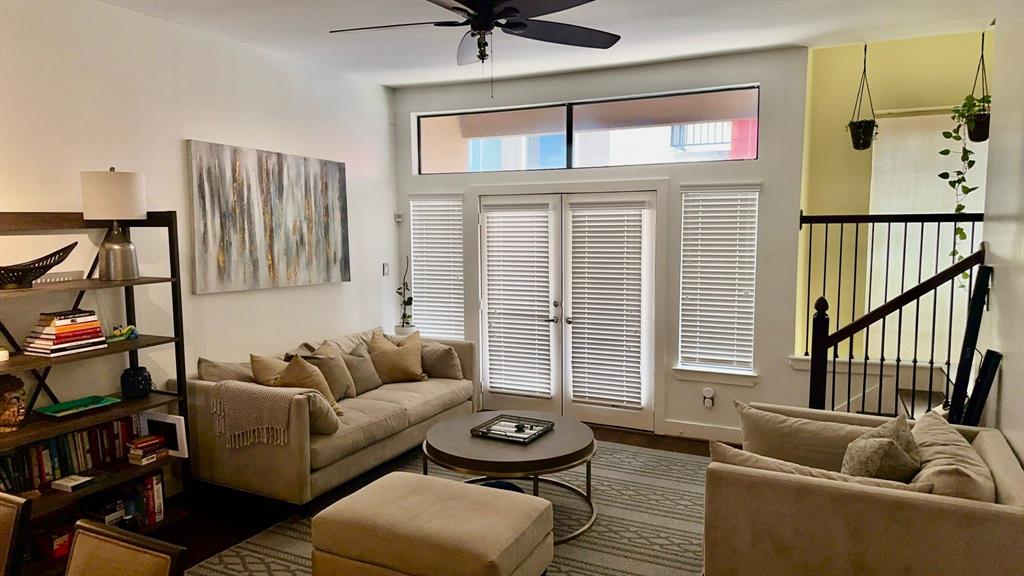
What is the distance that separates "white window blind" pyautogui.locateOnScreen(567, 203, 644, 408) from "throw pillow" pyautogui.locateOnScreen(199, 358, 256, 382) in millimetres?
2581

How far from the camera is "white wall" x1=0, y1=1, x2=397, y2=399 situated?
3.29 meters

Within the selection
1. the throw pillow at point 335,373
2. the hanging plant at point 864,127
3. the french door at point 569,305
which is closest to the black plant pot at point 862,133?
the hanging plant at point 864,127

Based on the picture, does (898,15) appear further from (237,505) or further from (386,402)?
(237,505)

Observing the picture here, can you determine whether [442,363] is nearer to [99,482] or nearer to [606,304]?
[606,304]

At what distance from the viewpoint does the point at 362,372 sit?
4812 millimetres

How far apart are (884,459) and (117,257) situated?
366 centimetres

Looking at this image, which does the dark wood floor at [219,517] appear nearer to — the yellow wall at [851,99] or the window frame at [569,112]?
the window frame at [569,112]

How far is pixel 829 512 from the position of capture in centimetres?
226

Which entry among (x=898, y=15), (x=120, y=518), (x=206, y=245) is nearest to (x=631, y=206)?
(x=898, y=15)

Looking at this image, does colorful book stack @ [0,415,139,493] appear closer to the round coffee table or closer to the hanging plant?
the round coffee table

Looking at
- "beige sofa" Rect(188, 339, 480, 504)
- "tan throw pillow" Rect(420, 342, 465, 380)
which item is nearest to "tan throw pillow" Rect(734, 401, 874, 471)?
"beige sofa" Rect(188, 339, 480, 504)

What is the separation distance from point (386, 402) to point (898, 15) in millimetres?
4015

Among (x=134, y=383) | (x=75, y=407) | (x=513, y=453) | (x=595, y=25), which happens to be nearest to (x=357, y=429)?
(x=513, y=453)

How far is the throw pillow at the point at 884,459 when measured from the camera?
2445 mm
